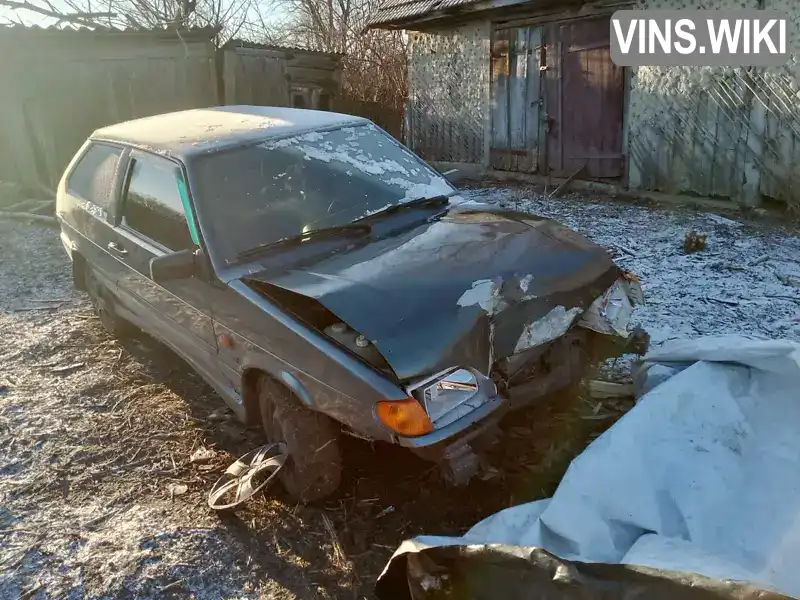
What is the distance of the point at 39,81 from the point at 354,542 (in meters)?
11.5

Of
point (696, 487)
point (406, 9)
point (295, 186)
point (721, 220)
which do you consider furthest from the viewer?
point (406, 9)

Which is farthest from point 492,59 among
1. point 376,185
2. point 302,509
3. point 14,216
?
point 302,509

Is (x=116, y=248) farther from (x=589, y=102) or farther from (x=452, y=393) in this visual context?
(x=589, y=102)

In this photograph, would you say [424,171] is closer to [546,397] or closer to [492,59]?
[546,397]

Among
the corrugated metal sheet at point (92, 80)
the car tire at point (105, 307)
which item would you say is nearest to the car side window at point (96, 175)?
the car tire at point (105, 307)

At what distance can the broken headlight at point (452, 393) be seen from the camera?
2.46 meters

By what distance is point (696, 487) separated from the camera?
207cm

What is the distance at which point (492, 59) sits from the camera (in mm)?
10125

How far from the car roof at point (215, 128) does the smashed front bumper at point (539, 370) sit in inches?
81.1

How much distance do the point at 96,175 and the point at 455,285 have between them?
3.20 meters

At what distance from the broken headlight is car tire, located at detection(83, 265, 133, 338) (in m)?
3.23

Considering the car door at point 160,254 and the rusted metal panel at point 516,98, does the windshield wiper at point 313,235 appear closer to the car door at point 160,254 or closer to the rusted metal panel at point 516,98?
the car door at point 160,254

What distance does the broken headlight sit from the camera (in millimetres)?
2459

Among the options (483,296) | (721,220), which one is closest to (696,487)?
(483,296)
